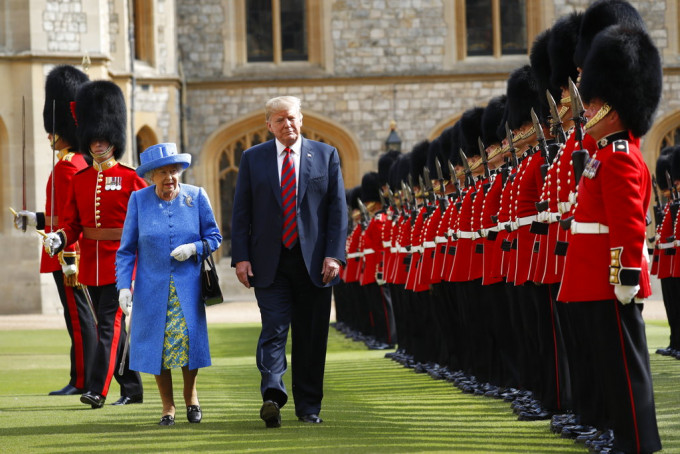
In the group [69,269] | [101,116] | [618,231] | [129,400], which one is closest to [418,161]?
[101,116]

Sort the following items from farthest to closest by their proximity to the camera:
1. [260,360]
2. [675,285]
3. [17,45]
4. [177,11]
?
1. [177,11]
2. [17,45]
3. [675,285]
4. [260,360]

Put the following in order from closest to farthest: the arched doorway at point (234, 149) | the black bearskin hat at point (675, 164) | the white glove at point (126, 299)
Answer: the white glove at point (126, 299) < the black bearskin hat at point (675, 164) < the arched doorway at point (234, 149)

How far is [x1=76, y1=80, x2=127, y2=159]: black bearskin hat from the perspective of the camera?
7469 mm

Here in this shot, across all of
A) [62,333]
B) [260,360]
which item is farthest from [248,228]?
[62,333]

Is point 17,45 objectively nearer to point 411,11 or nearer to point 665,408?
point 411,11

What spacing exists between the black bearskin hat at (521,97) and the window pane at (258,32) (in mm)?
16452

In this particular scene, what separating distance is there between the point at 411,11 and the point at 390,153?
28.9ft

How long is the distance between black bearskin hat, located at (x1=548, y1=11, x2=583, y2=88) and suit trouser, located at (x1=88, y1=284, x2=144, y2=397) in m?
2.67

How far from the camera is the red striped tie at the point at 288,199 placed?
599cm

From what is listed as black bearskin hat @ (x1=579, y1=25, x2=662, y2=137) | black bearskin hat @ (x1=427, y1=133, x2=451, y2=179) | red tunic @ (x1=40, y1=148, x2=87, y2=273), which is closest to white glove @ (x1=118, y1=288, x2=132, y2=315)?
red tunic @ (x1=40, y1=148, x2=87, y2=273)

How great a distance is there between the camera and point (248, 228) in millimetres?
6062

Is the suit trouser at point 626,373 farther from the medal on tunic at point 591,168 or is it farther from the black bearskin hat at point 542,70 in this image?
the black bearskin hat at point 542,70

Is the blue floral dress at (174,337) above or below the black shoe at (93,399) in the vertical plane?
above

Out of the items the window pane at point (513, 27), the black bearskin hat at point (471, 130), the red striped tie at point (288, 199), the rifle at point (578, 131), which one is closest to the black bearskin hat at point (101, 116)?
the red striped tie at point (288, 199)
